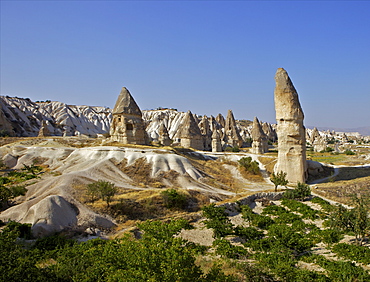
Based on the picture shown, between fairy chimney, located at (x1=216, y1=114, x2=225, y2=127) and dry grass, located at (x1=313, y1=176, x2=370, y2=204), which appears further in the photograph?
fairy chimney, located at (x1=216, y1=114, x2=225, y2=127)

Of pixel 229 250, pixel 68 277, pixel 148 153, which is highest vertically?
pixel 148 153

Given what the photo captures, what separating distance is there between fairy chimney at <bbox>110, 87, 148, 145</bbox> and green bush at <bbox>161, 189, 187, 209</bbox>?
14.4m

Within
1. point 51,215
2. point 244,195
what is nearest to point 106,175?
point 51,215

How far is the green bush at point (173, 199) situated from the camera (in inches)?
681

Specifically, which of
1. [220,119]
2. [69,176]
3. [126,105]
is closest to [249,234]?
[69,176]

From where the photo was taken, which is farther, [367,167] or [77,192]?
[367,167]

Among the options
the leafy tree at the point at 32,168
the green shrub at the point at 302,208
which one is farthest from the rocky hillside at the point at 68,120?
the green shrub at the point at 302,208

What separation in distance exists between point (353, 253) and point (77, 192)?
14051mm

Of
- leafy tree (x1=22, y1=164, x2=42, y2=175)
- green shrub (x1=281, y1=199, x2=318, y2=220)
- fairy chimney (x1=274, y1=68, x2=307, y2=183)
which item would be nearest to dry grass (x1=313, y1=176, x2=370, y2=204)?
fairy chimney (x1=274, y1=68, x2=307, y2=183)

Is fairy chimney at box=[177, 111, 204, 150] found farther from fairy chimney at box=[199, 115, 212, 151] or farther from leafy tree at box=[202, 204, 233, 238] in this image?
leafy tree at box=[202, 204, 233, 238]

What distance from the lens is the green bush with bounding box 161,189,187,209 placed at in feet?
56.7

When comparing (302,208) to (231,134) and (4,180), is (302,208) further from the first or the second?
(231,134)

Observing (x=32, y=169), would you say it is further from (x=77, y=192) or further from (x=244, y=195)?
(x=244, y=195)

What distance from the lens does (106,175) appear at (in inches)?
822
